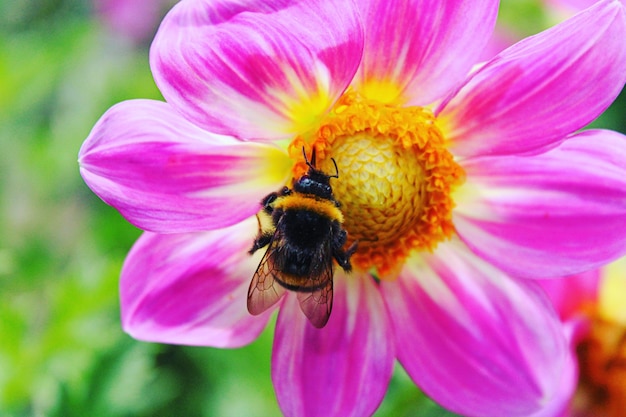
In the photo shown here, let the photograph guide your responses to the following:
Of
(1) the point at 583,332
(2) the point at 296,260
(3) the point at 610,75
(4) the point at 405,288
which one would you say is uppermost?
(3) the point at 610,75

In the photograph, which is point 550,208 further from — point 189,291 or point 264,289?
point 189,291

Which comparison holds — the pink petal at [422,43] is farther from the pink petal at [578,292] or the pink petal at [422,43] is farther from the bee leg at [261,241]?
the pink petal at [578,292]

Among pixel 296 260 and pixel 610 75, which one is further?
pixel 296 260

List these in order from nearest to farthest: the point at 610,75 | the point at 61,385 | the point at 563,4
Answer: the point at 610,75, the point at 61,385, the point at 563,4

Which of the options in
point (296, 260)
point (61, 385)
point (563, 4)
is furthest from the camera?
point (563, 4)

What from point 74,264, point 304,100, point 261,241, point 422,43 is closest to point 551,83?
point 422,43

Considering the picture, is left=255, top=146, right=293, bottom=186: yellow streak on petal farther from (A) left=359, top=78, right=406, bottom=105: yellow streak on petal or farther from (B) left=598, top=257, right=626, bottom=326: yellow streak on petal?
(B) left=598, top=257, right=626, bottom=326: yellow streak on petal

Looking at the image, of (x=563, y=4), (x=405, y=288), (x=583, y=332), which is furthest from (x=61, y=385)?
(x=563, y=4)

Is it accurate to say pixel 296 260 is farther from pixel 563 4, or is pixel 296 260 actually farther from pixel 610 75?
pixel 563 4
